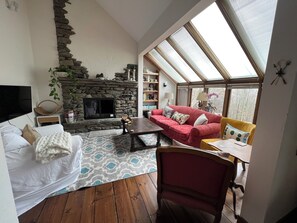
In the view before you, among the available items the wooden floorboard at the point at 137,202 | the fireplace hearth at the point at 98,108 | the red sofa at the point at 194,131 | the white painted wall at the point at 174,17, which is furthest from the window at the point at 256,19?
the fireplace hearth at the point at 98,108

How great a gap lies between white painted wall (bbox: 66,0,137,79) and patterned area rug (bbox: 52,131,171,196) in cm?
231

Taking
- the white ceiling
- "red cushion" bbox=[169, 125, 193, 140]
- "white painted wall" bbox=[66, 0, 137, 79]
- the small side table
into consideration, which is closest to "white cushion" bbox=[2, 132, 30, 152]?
the small side table

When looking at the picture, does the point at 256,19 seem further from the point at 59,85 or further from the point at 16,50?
the point at 59,85

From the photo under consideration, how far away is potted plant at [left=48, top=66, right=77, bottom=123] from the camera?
12.0 ft

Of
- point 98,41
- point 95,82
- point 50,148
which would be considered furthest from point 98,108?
point 50,148

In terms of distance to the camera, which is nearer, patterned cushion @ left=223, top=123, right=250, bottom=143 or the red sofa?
patterned cushion @ left=223, top=123, right=250, bottom=143

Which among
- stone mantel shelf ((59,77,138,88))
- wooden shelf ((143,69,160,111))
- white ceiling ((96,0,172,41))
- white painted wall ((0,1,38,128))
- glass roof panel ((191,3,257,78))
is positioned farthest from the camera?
wooden shelf ((143,69,160,111))

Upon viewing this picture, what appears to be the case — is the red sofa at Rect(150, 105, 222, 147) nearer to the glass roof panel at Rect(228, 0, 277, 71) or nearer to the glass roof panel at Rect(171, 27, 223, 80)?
the glass roof panel at Rect(171, 27, 223, 80)

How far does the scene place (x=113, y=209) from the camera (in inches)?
57.5

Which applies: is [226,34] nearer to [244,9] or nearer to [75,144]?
[244,9]

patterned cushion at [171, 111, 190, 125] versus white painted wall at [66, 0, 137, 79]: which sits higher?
white painted wall at [66, 0, 137, 79]

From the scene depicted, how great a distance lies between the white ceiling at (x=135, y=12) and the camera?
257cm

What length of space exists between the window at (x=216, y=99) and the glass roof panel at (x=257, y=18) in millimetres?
1391

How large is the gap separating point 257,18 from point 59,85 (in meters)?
4.58
